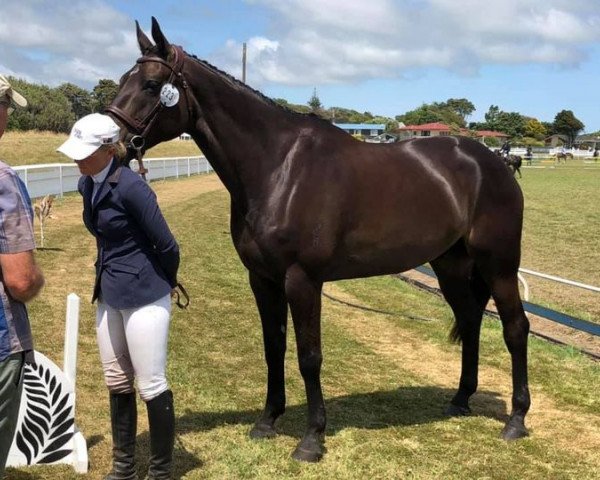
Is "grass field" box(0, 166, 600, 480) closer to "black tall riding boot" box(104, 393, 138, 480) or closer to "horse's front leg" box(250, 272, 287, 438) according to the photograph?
"horse's front leg" box(250, 272, 287, 438)

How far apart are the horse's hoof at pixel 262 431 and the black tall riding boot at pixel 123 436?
90 cm

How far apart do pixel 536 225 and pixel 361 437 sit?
530 inches

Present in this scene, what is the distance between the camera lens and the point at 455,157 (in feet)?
14.5

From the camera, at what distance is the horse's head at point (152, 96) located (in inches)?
130

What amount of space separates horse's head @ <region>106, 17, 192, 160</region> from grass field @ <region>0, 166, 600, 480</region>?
1935mm

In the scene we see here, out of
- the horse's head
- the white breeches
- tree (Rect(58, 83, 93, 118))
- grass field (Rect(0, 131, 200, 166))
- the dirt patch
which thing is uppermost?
tree (Rect(58, 83, 93, 118))

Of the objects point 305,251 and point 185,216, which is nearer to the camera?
point 305,251

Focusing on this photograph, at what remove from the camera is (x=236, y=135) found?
12.1 feet

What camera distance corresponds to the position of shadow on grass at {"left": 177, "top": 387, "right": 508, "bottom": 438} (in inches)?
168

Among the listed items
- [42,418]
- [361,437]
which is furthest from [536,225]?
[42,418]

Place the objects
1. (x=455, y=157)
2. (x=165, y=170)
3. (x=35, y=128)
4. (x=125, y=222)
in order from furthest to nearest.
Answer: (x=35, y=128) → (x=165, y=170) → (x=455, y=157) → (x=125, y=222)

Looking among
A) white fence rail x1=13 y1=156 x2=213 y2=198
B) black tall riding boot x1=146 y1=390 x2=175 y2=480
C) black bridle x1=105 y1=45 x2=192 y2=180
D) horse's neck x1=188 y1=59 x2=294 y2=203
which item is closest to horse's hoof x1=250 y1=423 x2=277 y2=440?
black tall riding boot x1=146 y1=390 x2=175 y2=480

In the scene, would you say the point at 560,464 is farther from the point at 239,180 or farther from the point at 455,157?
the point at 239,180

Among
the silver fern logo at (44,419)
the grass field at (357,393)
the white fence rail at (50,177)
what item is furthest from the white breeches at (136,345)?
the white fence rail at (50,177)
